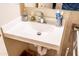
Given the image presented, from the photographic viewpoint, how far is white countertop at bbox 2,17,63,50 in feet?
4.20

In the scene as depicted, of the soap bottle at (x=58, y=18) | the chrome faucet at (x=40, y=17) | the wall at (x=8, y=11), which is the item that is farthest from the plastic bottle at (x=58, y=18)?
the wall at (x=8, y=11)

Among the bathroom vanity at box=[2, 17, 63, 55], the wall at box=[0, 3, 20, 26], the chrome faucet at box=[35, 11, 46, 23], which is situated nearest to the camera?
the bathroom vanity at box=[2, 17, 63, 55]

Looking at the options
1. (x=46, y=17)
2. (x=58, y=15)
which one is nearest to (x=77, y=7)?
(x=58, y=15)

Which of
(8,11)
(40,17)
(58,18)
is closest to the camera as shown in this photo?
(58,18)

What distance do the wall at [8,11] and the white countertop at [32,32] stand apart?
12 cm

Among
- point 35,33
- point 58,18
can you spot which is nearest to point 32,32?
point 35,33

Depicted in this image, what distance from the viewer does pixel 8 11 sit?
5.93 feet

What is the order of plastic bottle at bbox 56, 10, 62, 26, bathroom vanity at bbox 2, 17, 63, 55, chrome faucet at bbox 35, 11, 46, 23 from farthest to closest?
chrome faucet at bbox 35, 11, 46, 23
plastic bottle at bbox 56, 10, 62, 26
bathroom vanity at bbox 2, 17, 63, 55

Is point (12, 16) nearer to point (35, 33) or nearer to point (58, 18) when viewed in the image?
point (35, 33)

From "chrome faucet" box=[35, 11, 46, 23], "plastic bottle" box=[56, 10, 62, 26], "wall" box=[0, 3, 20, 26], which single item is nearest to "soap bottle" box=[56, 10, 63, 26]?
"plastic bottle" box=[56, 10, 62, 26]

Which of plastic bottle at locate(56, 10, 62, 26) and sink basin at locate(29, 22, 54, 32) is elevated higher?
plastic bottle at locate(56, 10, 62, 26)

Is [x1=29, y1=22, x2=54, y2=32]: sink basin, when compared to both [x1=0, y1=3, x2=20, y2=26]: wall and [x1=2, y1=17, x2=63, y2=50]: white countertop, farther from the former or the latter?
[x1=0, y1=3, x2=20, y2=26]: wall

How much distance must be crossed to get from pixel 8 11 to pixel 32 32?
572 mm

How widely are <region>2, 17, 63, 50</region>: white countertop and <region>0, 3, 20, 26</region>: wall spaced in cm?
12
